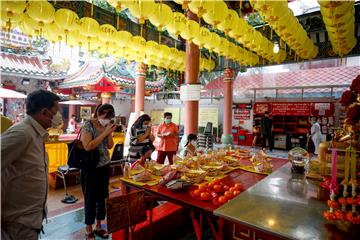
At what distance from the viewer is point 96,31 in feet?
14.6

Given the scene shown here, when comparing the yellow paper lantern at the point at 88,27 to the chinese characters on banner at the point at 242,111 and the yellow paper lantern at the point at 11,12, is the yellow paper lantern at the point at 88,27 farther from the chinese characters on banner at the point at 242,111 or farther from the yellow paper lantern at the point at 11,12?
the chinese characters on banner at the point at 242,111

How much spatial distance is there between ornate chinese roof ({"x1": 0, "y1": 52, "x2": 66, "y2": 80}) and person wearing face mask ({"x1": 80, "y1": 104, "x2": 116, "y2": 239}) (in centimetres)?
833

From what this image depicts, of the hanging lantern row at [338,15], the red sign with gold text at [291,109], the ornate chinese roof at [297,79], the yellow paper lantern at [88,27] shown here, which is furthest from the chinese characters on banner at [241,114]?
Answer: the yellow paper lantern at [88,27]

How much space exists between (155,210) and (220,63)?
286 inches

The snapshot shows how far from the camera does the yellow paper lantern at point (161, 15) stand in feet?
12.0

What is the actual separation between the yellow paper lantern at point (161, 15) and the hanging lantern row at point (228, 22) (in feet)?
2.00

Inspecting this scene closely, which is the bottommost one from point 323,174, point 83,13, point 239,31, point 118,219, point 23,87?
A: point 118,219

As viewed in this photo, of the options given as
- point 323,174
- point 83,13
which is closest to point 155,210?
point 323,174

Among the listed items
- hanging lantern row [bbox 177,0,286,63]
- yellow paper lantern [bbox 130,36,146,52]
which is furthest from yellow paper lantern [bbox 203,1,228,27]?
yellow paper lantern [bbox 130,36,146,52]

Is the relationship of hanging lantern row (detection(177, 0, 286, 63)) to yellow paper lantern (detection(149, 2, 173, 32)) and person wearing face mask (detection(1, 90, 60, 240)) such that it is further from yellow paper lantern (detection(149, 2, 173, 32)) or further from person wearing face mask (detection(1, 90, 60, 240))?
person wearing face mask (detection(1, 90, 60, 240))

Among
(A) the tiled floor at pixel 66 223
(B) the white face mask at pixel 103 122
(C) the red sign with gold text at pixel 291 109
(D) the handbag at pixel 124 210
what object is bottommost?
(A) the tiled floor at pixel 66 223

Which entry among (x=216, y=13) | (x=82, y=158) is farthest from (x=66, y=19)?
(x=82, y=158)

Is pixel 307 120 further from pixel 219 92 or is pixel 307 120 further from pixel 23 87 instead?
pixel 23 87

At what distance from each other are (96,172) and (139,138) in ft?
4.49
